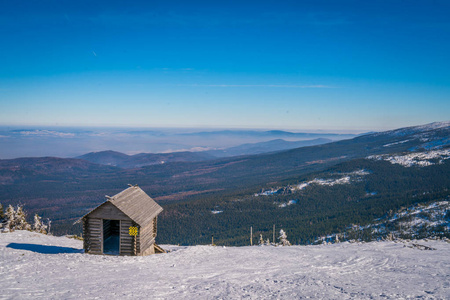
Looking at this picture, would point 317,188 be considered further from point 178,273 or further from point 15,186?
point 15,186

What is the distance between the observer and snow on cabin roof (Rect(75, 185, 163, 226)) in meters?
19.3

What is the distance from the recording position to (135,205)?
20.9 meters

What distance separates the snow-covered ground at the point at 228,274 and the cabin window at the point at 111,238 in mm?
2042

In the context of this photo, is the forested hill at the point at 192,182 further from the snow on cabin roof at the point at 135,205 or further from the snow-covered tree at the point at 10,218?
the snow on cabin roof at the point at 135,205

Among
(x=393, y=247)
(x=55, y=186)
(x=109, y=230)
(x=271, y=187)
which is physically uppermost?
(x=109, y=230)

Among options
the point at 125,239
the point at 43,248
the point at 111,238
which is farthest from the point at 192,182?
the point at 125,239

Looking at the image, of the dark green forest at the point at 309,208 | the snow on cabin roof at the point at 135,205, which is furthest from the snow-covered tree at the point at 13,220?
the dark green forest at the point at 309,208

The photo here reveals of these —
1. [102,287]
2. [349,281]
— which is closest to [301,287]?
[349,281]

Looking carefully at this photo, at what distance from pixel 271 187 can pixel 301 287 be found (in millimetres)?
95122

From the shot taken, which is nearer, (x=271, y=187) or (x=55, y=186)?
(x=271, y=187)

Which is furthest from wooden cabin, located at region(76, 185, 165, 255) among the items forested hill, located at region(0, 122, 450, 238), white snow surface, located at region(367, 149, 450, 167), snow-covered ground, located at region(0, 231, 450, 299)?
white snow surface, located at region(367, 149, 450, 167)

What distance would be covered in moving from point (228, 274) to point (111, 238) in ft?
43.6

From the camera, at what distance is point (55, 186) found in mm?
174375

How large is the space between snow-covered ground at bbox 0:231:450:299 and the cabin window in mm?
2042
